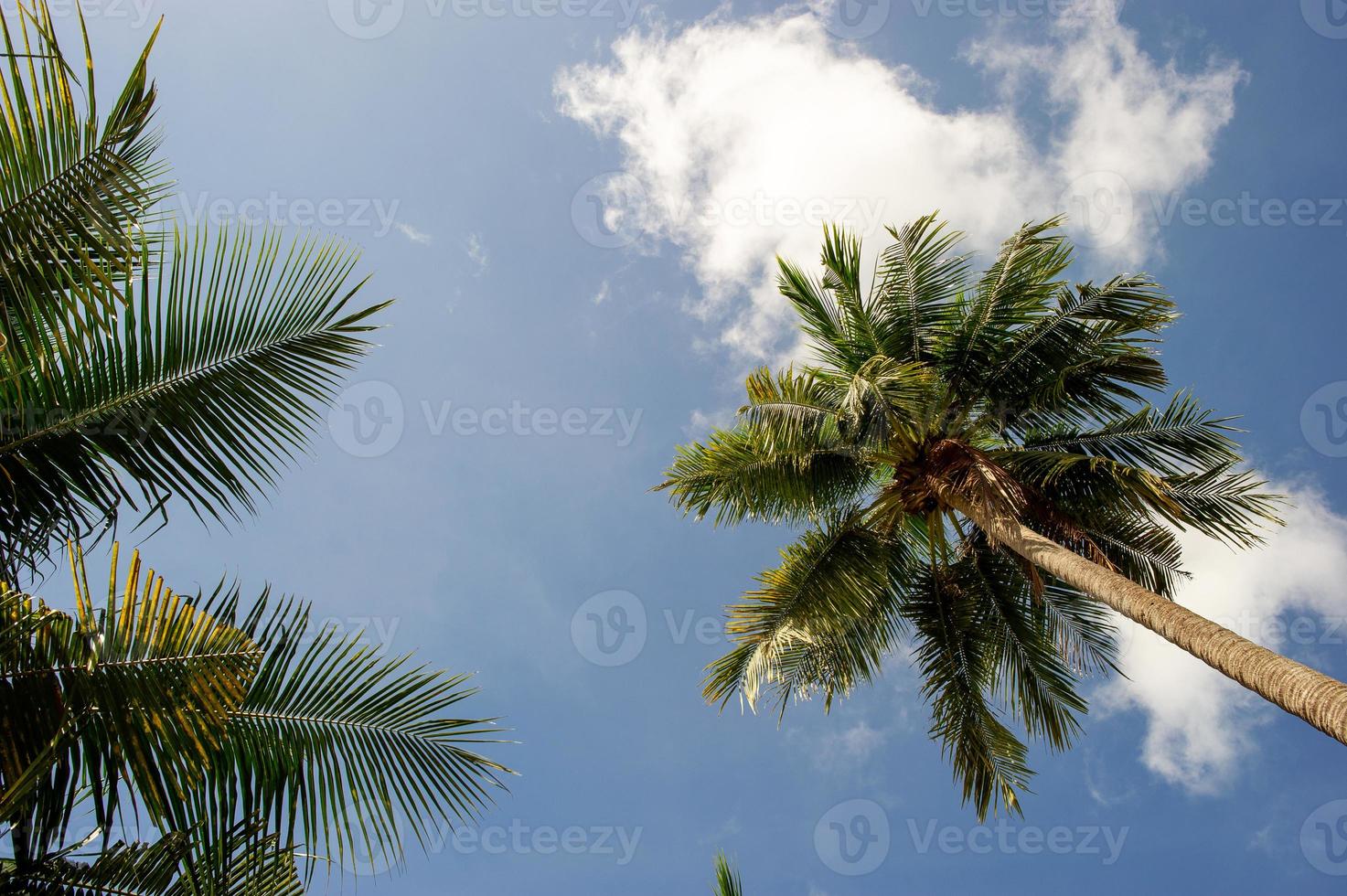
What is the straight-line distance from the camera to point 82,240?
3.28 metres

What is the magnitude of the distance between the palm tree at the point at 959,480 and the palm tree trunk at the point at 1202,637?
1.78ft

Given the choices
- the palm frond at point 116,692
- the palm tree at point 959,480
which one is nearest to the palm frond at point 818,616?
the palm tree at point 959,480

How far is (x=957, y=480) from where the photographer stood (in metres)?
9.05

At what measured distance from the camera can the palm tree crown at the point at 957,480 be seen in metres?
9.61

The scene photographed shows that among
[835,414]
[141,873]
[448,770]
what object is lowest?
[141,873]

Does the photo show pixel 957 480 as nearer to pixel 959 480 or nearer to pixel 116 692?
pixel 959 480

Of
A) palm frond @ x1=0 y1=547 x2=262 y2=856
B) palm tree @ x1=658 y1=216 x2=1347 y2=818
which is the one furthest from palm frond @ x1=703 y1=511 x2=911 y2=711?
palm frond @ x1=0 y1=547 x2=262 y2=856

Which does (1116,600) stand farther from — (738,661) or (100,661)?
(100,661)

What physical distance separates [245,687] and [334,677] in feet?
1.94

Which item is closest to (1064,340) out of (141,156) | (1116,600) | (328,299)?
(1116,600)

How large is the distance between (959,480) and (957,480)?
33 millimetres

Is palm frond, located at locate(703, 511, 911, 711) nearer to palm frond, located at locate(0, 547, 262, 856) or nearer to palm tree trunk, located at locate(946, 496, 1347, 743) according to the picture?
palm tree trunk, located at locate(946, 496, 1347, 743)

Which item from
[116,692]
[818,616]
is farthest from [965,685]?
[116,692]

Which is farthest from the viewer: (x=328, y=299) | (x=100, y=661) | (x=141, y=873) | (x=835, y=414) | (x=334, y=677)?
(x=835, y=414)
